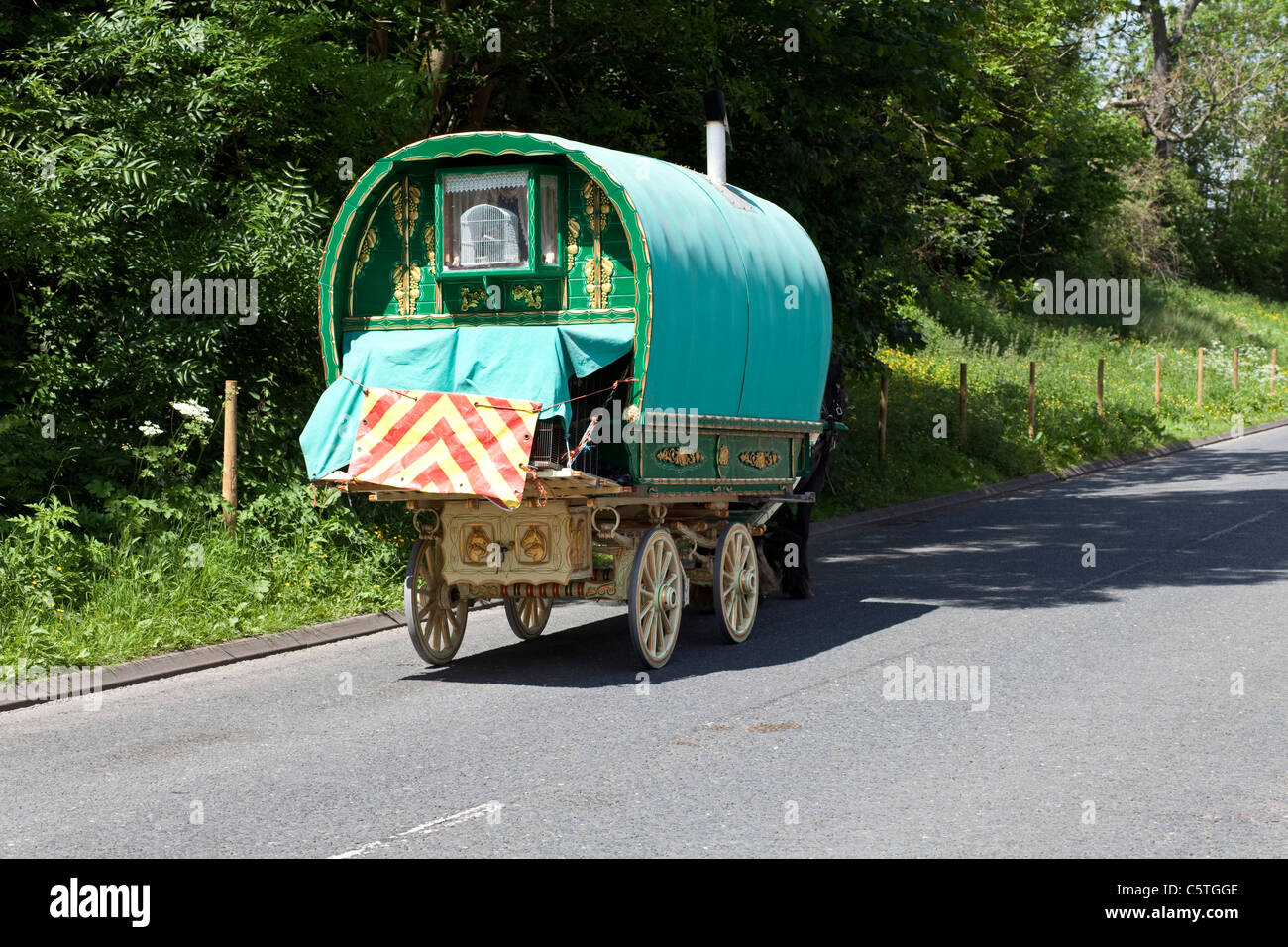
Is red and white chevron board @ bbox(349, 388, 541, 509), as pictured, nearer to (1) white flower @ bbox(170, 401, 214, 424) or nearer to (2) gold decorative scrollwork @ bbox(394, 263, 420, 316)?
(2) gold decorative scrollwork @ bbox(394, 263, 420, 316)

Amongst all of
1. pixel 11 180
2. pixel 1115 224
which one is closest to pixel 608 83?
pixel 11 180

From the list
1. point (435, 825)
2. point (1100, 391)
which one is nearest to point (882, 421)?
point (1100, 391)

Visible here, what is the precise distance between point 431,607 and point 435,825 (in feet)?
14.3

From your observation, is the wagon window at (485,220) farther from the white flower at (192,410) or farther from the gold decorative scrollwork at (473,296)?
the white flower at (192,410)

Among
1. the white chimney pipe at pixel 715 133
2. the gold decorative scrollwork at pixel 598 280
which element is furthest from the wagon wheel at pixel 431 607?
the white chimney pipe at pixel 715 133

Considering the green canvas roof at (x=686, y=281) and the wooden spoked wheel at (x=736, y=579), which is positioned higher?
the green canvas roof at (x=686, y=281)

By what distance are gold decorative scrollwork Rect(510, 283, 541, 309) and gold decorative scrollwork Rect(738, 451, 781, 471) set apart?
7.21 feet

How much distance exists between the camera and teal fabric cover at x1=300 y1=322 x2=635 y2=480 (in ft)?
32.7

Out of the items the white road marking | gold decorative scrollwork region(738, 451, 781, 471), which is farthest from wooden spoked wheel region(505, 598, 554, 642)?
the white road marking

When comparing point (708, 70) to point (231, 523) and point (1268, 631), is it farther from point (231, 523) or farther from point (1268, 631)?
point (1268, 631)

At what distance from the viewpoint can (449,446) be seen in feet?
31.1

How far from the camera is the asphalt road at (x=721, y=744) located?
6.25 m

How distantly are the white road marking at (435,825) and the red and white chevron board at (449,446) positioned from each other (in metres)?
2.85

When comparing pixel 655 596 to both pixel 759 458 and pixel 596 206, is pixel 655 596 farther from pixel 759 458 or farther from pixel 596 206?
pixel 596 206
